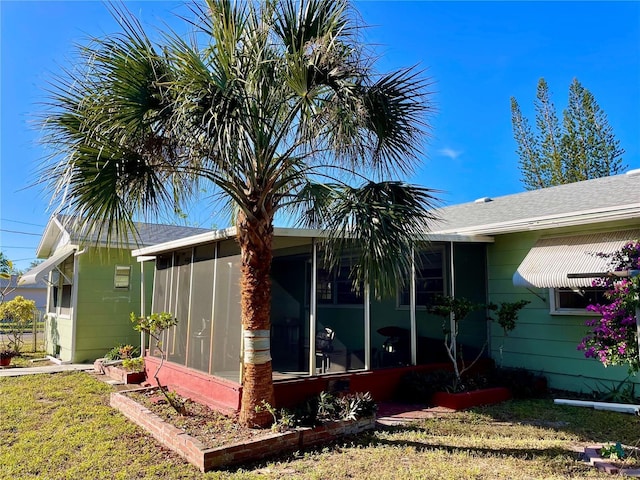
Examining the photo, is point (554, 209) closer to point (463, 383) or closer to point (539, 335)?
point (539, 335)

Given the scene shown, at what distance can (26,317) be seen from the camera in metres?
15.4

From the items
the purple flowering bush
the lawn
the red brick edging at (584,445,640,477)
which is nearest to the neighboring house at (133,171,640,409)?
the lawn

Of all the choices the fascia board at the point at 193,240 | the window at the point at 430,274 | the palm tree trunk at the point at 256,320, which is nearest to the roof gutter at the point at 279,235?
the fascia board at the point at 193,240

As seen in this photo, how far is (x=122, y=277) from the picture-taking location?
14.9 metres

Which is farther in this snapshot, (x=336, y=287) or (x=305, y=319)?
(x=336, y=287)

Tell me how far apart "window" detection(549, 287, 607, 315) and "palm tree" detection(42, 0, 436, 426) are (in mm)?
4438

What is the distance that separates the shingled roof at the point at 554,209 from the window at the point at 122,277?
10.2 metres

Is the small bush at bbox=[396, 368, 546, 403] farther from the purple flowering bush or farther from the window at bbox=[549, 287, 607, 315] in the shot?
the purple flowering bush

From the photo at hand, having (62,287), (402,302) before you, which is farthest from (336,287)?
(62,287)

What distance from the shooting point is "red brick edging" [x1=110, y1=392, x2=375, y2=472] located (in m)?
5.46

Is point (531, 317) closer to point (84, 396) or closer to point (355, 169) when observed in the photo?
point (355, 169)

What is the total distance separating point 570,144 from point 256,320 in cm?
2662

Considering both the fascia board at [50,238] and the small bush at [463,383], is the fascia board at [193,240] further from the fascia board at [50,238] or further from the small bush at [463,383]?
the fascia board at [50,238]

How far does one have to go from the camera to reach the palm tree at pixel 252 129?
18.4 ft
